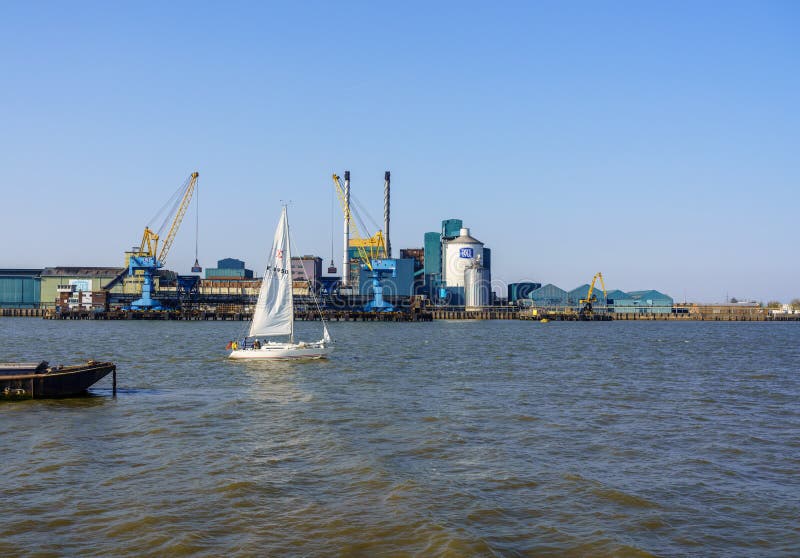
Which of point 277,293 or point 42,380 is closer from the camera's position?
point 42,380

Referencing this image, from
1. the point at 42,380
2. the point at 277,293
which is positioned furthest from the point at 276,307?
the point at 42,380

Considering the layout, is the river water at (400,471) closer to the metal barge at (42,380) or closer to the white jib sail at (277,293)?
the metal barge at (42,380)

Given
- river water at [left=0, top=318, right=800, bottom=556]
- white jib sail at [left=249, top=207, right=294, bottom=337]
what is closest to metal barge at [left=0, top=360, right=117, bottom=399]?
river water at [left=0, top=318, right=800, bottom=556]

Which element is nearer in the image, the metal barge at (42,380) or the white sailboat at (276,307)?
the metal barge at (42,380)

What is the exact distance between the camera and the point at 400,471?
749 inches

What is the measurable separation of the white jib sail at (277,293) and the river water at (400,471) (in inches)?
440

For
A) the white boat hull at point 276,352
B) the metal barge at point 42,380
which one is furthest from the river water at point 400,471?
the white boat hull at point 276,352

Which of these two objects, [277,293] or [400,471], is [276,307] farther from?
[400,471]

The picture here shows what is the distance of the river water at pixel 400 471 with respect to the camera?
45.4 ft

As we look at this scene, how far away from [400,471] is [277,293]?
1241 inches

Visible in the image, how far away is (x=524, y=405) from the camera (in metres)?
31.4

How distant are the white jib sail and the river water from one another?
36.7ft

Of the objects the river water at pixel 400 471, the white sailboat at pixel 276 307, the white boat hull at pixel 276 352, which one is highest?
the white sailboat at pixel 276 307

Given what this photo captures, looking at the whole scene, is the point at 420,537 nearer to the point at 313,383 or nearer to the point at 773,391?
the point at 313,383
